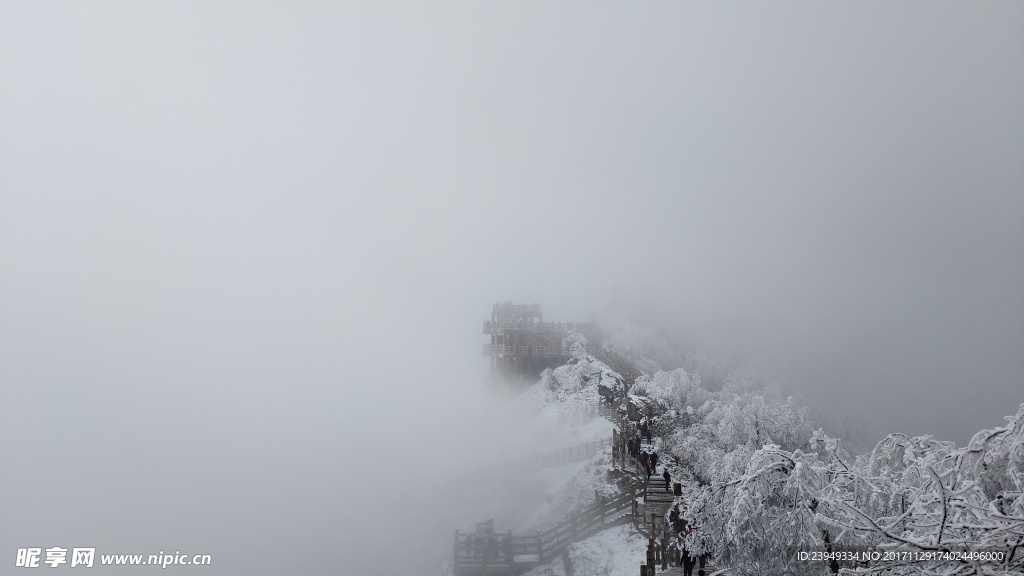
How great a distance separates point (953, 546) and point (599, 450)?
2602 cm

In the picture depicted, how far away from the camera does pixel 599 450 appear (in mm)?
33594

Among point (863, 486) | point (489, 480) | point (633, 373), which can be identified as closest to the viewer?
point (863, 486)

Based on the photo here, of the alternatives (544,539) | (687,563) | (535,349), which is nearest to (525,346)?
(535,349)

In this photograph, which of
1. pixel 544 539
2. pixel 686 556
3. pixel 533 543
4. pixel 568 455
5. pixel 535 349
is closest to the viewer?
pixel 686 556

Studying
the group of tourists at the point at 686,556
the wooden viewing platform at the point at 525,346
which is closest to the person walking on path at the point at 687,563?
the group of tourists at the point at 686,556

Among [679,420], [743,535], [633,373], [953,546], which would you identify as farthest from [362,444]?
[953,546]

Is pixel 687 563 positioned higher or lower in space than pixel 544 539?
lower

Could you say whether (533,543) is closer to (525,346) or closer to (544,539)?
(544,539)

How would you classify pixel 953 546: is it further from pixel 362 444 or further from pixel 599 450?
pixel 362 444

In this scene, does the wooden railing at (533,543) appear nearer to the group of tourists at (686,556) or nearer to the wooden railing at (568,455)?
the group of tourists at (686,556)

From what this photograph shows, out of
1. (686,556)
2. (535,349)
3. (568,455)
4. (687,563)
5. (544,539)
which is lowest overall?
(687,563)

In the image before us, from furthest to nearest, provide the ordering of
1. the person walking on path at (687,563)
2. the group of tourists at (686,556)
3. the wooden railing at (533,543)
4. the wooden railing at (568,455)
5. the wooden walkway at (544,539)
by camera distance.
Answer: the wooden railing at (568,455)
the wooden railing at (533,543)
the wooden walkway at (544,539)
the person walking on path at (687,563)
the group of tourists at (686,556)

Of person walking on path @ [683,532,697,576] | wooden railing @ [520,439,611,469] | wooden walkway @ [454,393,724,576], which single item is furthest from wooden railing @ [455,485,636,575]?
wooden railing @ [520,439,611,469]

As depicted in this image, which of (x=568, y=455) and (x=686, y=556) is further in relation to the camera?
(x=568, y=455)
